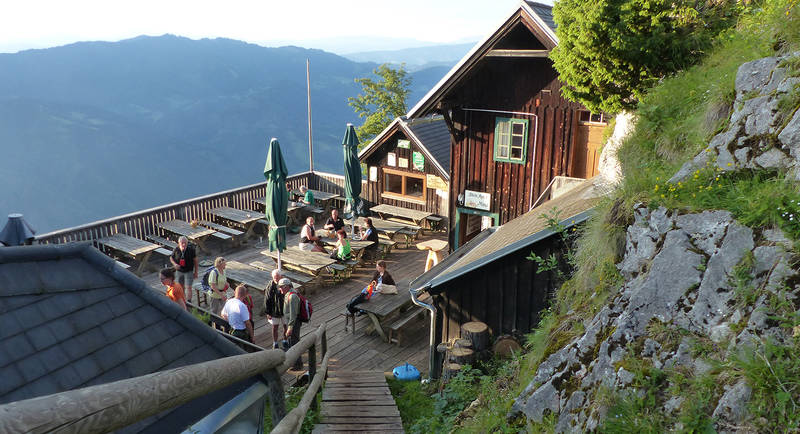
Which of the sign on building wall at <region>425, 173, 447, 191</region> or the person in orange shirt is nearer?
the person in orange shirt

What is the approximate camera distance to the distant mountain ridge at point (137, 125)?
111812 mm

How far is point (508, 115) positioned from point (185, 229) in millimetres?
10203

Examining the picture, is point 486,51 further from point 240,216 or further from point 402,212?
point 240,216

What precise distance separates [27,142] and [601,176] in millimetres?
136928

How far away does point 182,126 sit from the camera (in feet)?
470

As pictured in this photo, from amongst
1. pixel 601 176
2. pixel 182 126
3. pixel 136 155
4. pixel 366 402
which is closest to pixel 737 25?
pixel 601 176

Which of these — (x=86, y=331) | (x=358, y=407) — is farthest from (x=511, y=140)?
(x=86, y=331)

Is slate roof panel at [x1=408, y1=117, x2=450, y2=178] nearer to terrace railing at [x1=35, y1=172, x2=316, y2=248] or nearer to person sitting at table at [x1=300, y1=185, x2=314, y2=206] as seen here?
person sitting at table at [x1=300, y1=185, x2=314, y2=206]

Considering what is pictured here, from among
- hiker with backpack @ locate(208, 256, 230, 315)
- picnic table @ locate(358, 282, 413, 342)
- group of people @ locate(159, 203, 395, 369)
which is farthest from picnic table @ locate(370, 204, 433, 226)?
hiker with backpack @ locate(208, 256, 230, 315)

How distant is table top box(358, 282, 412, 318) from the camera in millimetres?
10275

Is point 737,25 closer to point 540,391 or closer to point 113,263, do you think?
point 540,391

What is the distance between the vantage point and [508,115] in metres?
12.6

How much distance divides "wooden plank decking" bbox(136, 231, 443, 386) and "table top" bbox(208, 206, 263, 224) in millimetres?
2717

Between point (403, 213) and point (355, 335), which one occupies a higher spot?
point (403, 213)
